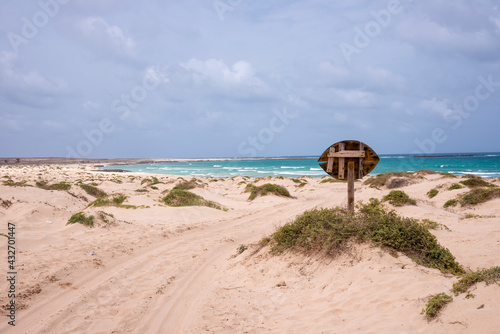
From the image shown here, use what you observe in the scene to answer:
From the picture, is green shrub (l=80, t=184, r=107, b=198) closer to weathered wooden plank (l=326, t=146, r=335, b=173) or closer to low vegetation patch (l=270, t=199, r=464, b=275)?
low vegetation patch (l=270, t=199, r=464, b=275)

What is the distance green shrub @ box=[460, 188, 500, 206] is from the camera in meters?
15.7

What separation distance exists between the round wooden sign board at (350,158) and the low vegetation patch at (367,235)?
1015mm

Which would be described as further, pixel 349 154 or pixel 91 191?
pixel 91 191


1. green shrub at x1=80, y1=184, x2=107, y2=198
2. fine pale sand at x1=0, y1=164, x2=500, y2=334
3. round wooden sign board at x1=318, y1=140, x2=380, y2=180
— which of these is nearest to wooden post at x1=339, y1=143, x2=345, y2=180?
round wooden sign board at x1=318, y1=140, x2=380, y2=180

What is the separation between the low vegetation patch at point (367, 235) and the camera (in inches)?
247

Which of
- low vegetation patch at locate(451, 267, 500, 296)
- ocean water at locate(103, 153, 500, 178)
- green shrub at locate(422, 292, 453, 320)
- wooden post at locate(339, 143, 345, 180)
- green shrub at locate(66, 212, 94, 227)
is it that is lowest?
ocean water at locate(103, 153, 500, 178)

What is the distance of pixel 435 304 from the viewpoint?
4188 millimetres

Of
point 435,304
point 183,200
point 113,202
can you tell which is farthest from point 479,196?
point 113,202

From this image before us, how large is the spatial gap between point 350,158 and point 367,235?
231cm

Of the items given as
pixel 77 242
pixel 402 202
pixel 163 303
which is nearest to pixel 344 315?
pixel 163 303

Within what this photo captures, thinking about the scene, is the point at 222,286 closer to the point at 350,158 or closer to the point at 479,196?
the point at 350,158

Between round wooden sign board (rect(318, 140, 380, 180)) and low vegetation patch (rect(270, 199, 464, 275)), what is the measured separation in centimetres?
101

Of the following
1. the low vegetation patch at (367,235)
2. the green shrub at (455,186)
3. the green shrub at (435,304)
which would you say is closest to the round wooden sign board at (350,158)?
the low vegetation patch at (367,235)

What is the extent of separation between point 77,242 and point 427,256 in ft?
30.1
